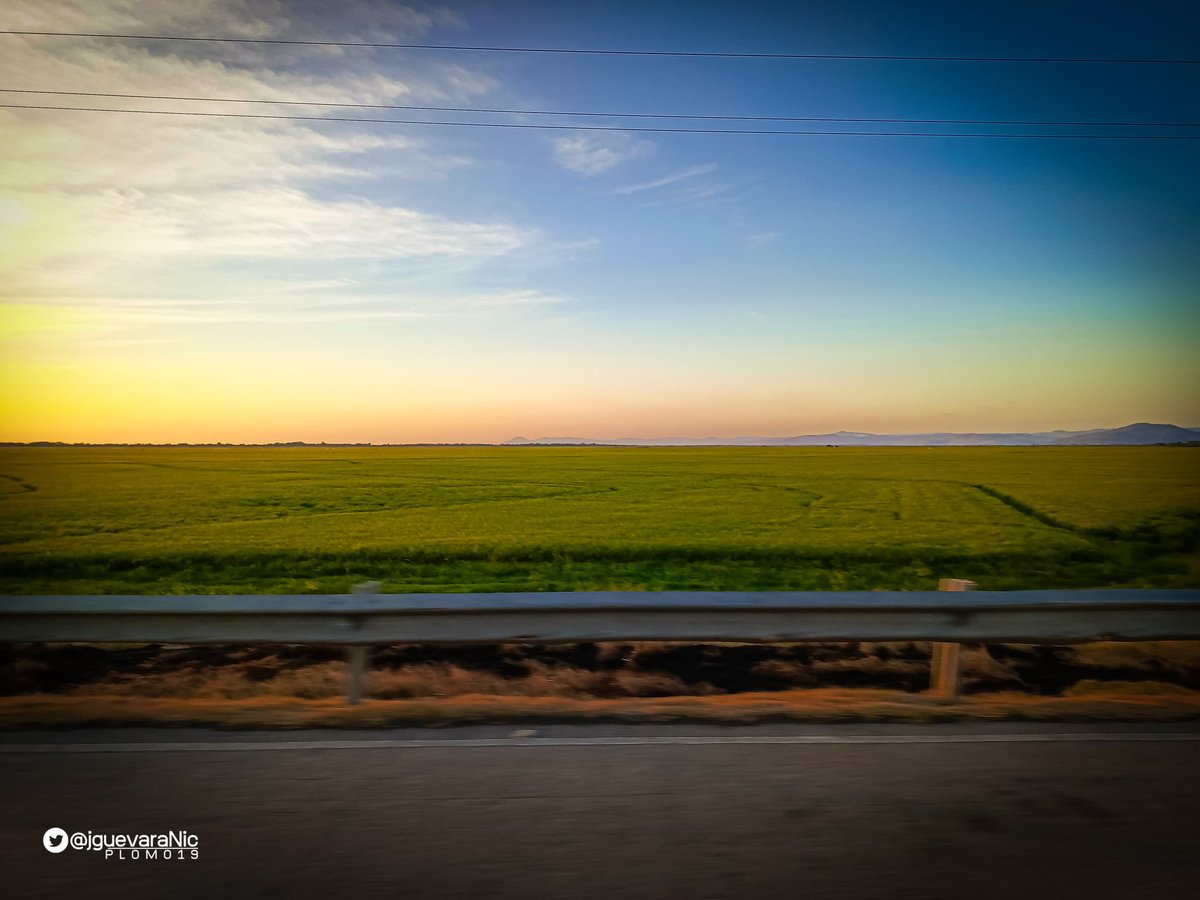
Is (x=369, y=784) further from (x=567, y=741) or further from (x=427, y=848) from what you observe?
(x=567, y=741)

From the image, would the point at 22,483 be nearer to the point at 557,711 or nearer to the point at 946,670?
the point at 557,711

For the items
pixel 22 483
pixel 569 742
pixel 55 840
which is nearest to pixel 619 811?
pixel 569 742

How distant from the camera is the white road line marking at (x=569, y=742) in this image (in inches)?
177

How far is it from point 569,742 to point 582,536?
1597cm

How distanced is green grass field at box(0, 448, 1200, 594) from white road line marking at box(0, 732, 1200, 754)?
8989 mm

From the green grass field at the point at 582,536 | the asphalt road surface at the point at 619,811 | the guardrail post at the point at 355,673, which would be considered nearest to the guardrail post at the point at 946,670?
the asphalt road surface at the point at 619,811

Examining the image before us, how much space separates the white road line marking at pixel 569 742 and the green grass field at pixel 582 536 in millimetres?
8989

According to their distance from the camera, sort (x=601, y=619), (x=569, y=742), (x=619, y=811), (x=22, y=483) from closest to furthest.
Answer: (x=619, y=811), (x=569, y=742), (x=601, y=619), (x=22, y=483)

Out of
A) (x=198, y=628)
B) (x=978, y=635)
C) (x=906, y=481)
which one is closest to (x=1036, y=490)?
(x=906, y=481)

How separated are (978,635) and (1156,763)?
1412mm

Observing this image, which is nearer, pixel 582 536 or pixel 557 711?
pixel 557 711

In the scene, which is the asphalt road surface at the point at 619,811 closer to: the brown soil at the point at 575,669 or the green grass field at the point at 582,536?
the brown soil at the point at 575,669

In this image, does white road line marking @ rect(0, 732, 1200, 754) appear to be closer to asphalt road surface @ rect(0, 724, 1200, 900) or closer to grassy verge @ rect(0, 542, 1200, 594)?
asphalt road surface @ rect(0, 724, 1200, 900)

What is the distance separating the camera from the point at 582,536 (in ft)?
67.6
